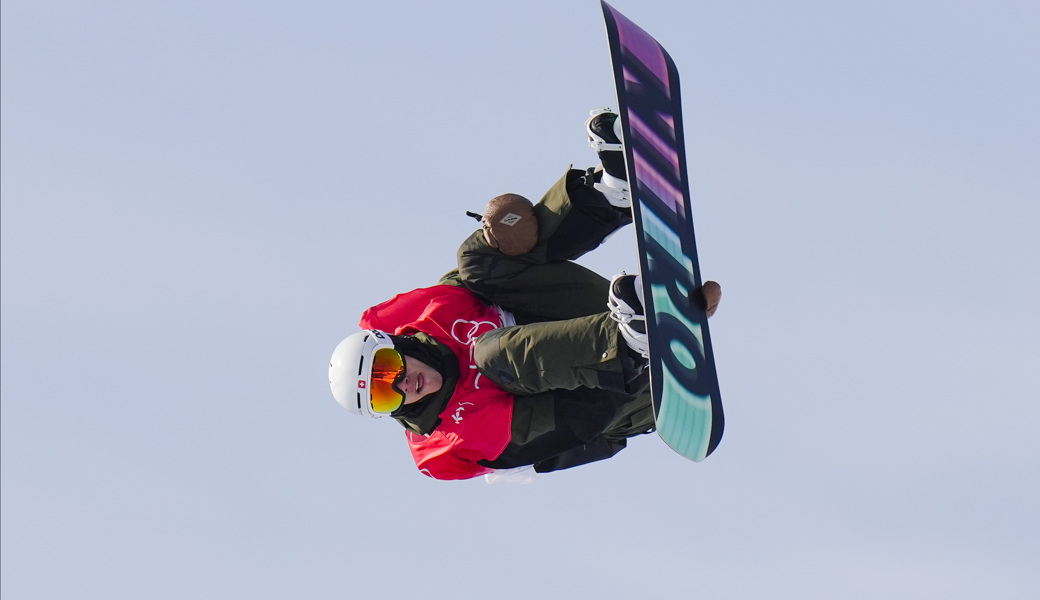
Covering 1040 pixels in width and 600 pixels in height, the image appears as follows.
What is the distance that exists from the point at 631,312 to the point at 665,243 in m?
0.51

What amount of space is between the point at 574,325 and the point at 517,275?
1154 mm

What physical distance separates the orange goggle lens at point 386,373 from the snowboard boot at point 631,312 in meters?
1.63

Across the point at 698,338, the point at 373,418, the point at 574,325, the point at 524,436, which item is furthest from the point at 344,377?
the point at 698,338

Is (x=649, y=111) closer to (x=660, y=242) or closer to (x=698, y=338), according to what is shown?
(x=660, y=242)

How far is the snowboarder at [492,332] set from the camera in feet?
25.5

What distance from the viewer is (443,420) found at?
26.1 feet

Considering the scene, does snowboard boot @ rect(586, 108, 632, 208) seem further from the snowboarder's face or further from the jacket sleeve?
the jacket sleeve

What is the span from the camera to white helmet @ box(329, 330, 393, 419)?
26.0ft

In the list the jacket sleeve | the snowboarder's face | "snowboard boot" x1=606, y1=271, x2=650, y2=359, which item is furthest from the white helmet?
"snowboard boot" x1=606, y1=271, x2=650, y2=359

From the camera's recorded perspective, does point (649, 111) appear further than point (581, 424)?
No

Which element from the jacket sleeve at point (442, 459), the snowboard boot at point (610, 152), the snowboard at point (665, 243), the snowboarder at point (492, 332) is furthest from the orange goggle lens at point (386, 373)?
the snowboard at point (665, 243)

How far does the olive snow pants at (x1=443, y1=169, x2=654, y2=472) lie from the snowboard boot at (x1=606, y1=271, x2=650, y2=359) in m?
0.50

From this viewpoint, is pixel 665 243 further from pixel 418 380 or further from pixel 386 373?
pixel 386 373

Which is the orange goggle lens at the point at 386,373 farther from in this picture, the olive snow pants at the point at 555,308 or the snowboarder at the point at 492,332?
the olive snow pants at the point at 555,308
